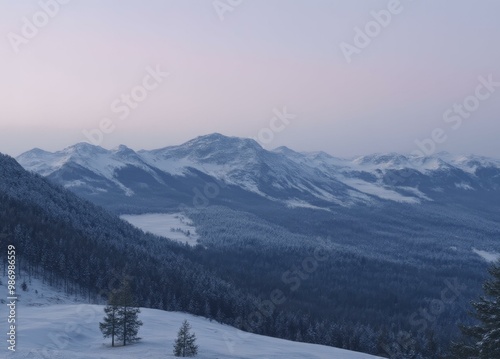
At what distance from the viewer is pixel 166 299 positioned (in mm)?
98312

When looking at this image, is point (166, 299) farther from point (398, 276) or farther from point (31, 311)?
point (398, 276)

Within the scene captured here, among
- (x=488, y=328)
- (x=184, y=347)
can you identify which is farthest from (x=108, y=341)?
(x=488, y=328)

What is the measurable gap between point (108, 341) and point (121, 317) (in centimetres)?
380

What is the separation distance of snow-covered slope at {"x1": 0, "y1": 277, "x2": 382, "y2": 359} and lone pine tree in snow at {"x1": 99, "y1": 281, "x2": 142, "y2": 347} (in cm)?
161

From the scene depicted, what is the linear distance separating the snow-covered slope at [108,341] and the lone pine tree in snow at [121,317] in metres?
1.61

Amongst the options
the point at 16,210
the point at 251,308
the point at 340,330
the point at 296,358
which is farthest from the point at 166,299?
the point at 296,358

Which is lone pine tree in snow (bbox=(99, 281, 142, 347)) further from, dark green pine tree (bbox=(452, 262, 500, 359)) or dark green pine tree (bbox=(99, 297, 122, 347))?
dark green pine tree (bbox=(452, 262, 500, 359))

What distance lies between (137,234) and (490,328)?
13522 centimetres

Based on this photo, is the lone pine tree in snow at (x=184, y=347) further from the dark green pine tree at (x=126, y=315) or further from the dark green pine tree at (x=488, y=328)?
the dark green pine tree at (x=488, y=328)

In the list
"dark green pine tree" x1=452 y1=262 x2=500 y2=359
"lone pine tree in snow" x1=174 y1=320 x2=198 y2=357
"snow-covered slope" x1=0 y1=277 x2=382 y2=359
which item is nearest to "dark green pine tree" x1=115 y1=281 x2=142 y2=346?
"snow-covered slope" x1=0 y1=277 x2=382 y2=359

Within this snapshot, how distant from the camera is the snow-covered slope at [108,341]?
43031 mm

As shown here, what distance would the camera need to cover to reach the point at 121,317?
50531mm

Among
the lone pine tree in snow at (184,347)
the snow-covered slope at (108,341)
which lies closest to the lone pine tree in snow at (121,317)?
the snow-covered slope at (108,341)

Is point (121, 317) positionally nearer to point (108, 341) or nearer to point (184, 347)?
point (108, 341)
